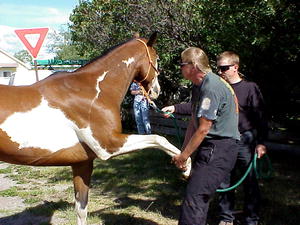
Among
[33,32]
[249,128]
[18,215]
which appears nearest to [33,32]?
[33,32]

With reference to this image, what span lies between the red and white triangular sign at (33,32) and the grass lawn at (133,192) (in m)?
2.53

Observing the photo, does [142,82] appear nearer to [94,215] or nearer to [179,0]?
[94,215]

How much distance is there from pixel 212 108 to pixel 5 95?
1.94 metres

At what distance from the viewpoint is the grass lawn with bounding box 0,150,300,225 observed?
15.6 ft

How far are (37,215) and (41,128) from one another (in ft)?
7.11

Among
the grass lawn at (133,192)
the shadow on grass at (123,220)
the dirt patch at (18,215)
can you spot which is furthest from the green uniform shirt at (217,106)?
the dirt patch at (18,215)

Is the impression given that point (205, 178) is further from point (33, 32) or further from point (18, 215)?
point (33, 32)

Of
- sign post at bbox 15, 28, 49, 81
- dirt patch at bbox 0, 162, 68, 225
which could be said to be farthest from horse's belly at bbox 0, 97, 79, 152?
sign post at bbox 15, 28, 49, 81

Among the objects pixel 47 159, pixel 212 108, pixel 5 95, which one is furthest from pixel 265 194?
pixel 5 95

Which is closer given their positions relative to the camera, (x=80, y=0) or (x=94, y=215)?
(x=94, y=215)

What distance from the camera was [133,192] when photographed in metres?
5.82

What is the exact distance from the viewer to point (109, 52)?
12.9ft

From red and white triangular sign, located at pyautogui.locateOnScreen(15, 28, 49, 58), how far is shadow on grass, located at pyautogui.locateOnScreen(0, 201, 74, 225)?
12.3ft

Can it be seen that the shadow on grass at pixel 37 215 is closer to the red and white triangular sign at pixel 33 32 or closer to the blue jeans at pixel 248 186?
the blue jeans at pixel 248 186
